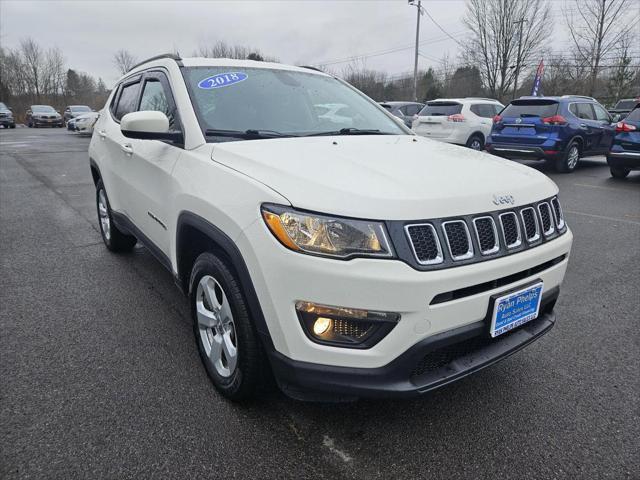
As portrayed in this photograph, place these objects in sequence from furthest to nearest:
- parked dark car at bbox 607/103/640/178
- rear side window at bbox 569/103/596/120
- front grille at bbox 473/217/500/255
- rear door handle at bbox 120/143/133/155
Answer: rear side window at bbox 569/103/596/120 < parked dark car at bbox 607/103/640/178 < rear door handle at bbox 120/143/133/155 < front grille at bbox 473/217/500/255

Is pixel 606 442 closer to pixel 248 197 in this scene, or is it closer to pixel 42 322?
pixel 248 197

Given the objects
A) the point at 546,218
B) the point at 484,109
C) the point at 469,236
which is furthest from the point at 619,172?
the point at 469,236

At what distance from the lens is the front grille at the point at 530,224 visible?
2.11 m

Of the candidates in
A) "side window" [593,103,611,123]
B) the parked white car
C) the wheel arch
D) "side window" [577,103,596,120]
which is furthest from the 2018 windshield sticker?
"side window" [593,103,611,123]

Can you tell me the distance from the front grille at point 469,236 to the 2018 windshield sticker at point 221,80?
167 centimetres

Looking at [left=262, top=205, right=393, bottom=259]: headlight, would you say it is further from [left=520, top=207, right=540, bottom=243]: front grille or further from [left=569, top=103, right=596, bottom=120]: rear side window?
[left=569, top=103, right=596, bottom=120]: rear side window

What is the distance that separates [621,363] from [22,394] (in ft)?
11.1

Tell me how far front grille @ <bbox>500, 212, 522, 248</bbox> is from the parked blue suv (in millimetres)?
8663

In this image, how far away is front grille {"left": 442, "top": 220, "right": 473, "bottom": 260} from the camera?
70.6 inches

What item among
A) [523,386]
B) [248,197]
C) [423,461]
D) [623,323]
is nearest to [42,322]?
[248,197]

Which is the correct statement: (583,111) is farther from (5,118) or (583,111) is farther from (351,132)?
(5,118)

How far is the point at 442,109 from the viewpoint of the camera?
12.3m

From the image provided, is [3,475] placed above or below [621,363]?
above

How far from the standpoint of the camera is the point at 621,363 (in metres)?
2.76
